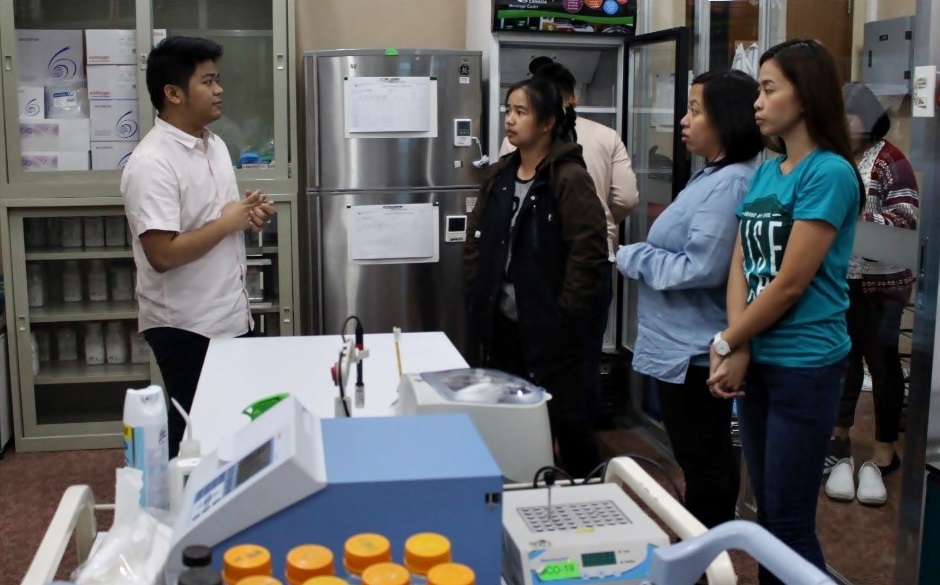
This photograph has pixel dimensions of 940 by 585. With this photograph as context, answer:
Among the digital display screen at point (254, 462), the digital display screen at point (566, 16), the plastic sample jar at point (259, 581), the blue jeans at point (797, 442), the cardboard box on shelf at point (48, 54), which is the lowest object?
the blue jeans at point (797, 442)

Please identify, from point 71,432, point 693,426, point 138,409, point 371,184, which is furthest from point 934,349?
point 71,432

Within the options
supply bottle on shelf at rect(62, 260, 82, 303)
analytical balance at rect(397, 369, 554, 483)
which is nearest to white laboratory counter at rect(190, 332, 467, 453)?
analytical balance at rect(397, 369, 554, 483)

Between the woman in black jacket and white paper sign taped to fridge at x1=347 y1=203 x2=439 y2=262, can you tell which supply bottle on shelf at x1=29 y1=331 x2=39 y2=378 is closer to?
white paper sign taped to fridge at x1=347 y1=203 x2=439 y2=262

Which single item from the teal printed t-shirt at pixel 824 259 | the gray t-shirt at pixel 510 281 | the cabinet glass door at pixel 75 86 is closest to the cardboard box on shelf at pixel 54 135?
the cabinet glass door at pixel 75 86

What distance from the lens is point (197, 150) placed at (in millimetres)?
2760

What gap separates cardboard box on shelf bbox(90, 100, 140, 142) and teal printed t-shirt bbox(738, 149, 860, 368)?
2.85 meters

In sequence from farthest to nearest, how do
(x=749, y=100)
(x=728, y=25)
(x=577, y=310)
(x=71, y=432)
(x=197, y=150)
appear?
(x=71, y=432) < (x=728, y=25) < (x=577, y=310) < (x=197, y=150) < (x=749, y=100)

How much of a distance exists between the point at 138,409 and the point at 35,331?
3144mm

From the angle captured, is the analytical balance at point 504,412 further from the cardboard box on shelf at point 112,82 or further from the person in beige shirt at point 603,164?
the cardboard box on shelf at point 112,82

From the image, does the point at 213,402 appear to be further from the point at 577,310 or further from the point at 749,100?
the point at 749,100

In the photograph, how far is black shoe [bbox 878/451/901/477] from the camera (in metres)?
2.92

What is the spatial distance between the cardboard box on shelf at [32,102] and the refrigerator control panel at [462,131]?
172 centimetres

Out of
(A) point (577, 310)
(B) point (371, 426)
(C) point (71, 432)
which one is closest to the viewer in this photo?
(B) point (371, 426)

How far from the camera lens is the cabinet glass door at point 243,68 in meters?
4.19
